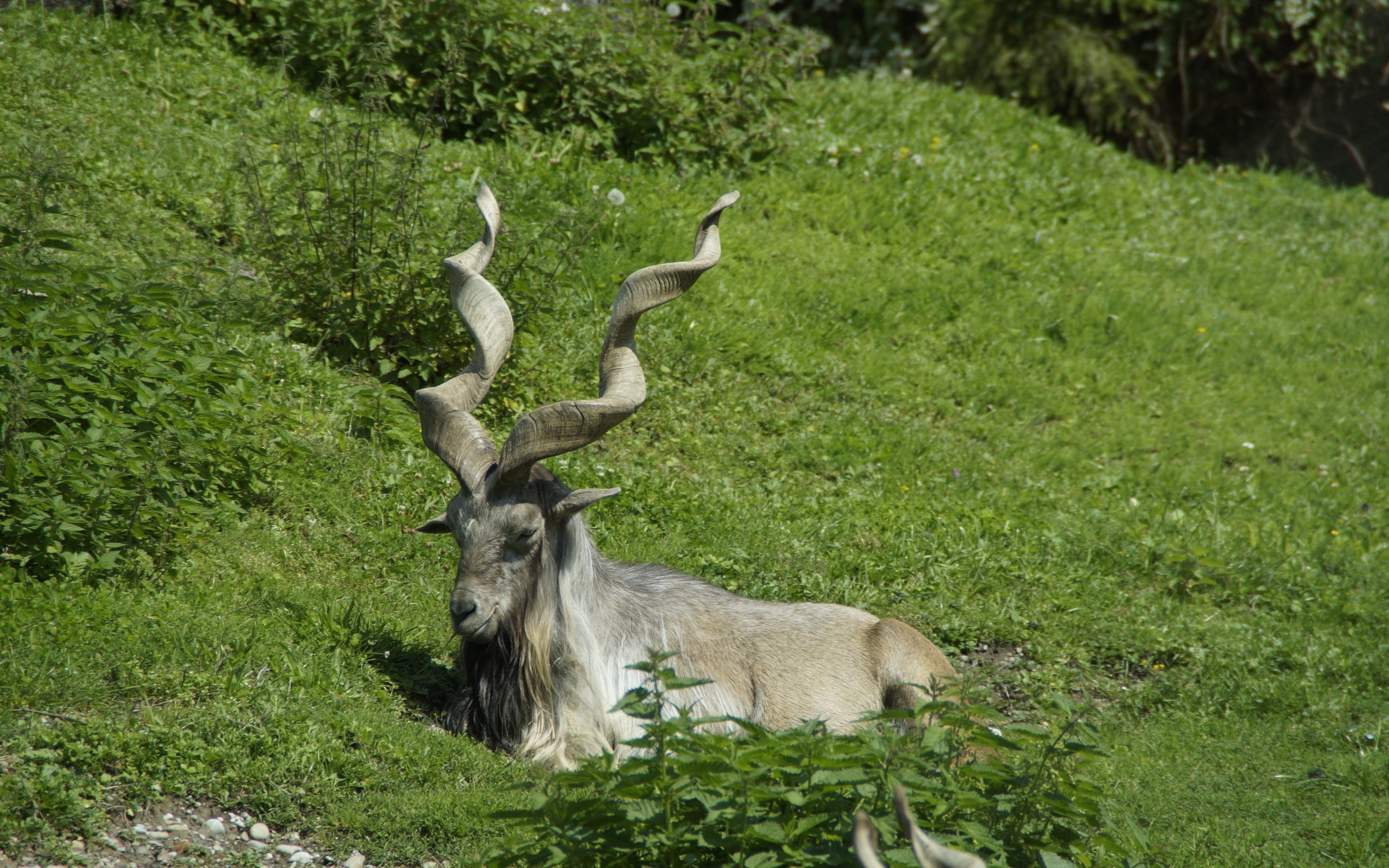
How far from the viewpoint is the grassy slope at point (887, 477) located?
14.9 ft

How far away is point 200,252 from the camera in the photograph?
741 centimetres

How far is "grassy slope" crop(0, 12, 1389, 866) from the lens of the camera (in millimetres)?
4535

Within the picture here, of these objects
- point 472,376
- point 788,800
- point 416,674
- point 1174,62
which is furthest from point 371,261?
point 1174,62

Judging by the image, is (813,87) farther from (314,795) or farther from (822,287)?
(314,795)

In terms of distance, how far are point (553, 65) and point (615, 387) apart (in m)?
5.62

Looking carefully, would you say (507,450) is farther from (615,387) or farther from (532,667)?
(532,667)

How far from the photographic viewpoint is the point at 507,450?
4.52 metres

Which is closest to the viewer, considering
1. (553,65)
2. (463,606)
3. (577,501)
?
(463,606)

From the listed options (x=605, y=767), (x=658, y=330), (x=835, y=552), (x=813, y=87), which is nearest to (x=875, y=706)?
(x=835, y=552)

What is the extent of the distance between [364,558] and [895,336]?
5117 millimetres

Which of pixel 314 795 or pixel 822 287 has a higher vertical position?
pixel 822 287

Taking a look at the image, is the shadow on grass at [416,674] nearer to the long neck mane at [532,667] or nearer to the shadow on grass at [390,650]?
the shadow on grass at [390,650]

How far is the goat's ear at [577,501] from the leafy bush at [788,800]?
56.1 inches

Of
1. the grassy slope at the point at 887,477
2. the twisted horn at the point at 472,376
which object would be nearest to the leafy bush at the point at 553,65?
the grassy slope at the point at 887,477
